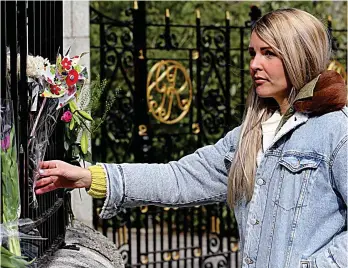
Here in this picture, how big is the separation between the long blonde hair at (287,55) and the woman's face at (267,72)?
2 cm

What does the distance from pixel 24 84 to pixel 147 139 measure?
4.00 meters

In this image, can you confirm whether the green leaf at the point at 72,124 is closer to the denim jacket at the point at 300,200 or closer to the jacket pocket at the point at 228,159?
the denim jacket at the point at 300,200

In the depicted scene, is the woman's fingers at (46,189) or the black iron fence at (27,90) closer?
the black iron fence at (27,90)

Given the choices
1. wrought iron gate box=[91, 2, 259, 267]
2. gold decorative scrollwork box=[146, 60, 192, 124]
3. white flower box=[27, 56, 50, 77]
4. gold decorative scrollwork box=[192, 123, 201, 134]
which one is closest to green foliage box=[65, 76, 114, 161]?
white flower box=[27, 56, 50, 77]

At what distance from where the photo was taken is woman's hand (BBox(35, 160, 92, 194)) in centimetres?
340

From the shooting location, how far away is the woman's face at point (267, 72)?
3471 mm

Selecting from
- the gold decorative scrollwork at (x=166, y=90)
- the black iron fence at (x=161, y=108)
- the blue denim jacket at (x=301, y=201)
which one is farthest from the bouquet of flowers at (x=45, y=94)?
the gold decorative scrollwork at (x=166, y=90)

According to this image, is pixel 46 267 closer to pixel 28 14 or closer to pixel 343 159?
pixel 28 14

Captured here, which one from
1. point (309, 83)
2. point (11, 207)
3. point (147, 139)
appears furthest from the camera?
point (147, 139)

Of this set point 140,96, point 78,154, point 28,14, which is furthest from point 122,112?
point 28,14

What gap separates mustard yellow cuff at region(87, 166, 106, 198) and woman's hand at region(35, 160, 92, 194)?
0.02 meters

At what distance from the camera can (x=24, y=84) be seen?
3332 mm

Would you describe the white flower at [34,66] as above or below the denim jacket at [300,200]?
above

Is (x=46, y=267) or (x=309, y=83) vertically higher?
(x=309, y=83)
